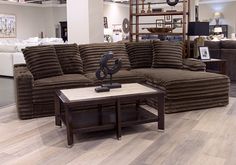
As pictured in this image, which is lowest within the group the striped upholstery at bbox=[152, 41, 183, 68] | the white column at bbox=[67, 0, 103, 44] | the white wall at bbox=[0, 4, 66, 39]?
the striped upholstery at bbox=[152, 41, 183, 68]

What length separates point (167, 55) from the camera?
482cm

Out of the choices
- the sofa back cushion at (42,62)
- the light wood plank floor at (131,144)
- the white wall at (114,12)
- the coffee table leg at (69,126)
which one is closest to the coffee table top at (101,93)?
the coffee table leg at (69,126)

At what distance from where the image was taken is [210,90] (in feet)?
13.8

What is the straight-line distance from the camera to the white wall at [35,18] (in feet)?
45.9

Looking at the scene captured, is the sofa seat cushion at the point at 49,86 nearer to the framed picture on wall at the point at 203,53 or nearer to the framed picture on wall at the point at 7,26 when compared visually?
the framed picture on wall at the point at 203,53

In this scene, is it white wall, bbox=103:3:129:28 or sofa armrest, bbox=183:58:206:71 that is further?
white wall, bbox=103:3:129:28

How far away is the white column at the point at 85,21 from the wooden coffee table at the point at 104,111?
195 centimetres

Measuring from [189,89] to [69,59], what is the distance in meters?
1.80

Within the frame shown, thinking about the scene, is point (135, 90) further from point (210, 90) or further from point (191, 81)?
point (210, 90)

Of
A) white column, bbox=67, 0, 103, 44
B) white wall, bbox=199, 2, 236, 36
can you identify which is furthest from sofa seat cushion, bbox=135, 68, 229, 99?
white wall, bbox=199, 2, 236, 36

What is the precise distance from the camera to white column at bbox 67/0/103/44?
16.7 feet

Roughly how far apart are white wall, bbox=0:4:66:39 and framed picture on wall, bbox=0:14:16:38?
22 cm

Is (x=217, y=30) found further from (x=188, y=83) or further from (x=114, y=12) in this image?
(x=188, y=83)

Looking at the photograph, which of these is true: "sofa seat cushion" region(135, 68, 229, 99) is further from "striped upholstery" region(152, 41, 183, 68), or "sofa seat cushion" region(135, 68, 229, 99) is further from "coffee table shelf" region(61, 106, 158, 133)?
"coffee table shelf" region(61, 106, 158, 133)
